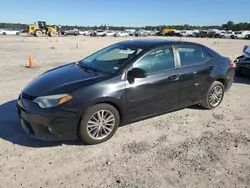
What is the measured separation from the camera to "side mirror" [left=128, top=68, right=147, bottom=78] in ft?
12.4

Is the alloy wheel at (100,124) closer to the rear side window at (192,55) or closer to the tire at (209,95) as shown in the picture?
the rear side window at (192,55)

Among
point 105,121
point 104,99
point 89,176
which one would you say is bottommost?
point 89,176

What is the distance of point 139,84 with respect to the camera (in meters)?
3.92

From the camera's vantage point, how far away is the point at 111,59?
14.7ft

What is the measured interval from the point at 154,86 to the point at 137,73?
486mm

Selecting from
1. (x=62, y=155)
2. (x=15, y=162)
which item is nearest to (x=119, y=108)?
(x=62, y=155)

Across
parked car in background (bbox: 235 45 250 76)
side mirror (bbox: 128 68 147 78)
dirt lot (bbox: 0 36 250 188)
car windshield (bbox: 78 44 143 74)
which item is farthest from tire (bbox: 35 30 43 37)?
side mirror (bbox: 128 68 147 78)

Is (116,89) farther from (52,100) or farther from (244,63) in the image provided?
(244,63)

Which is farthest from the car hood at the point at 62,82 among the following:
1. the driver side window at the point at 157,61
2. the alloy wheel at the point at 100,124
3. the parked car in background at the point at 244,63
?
the parked car in background at the point at 244,63

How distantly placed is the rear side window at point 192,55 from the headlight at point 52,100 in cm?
238

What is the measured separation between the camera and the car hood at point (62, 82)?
3.52 metres

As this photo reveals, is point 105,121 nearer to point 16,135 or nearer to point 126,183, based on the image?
point 126,183

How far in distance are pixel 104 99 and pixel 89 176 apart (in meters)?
1.15

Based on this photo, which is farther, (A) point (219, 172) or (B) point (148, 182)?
(A) point (219, 172)
